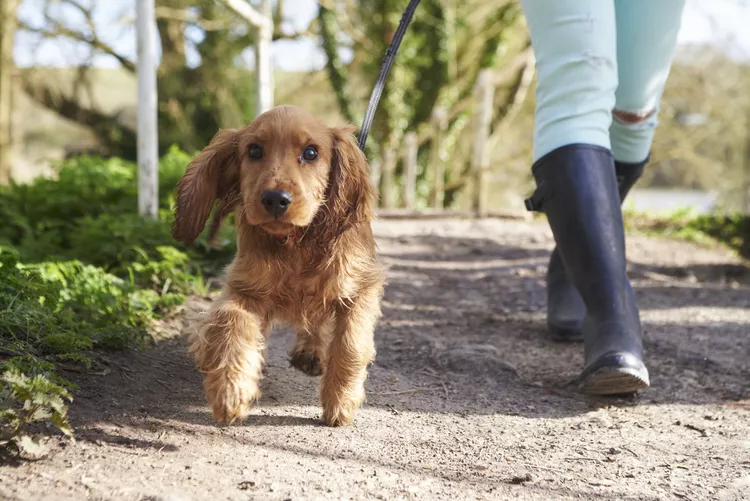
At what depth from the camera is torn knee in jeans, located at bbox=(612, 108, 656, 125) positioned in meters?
3.01

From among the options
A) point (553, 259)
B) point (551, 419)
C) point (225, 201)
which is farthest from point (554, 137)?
point (225, 201)

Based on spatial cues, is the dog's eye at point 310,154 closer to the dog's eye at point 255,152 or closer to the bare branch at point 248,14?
the dog's eye at point 255,152

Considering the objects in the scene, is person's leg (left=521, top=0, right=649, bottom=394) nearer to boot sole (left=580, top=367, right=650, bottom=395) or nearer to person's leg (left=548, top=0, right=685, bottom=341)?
boot sole (left=580, top=367, right=650, bottom=395)

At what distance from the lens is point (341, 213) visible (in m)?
2.21

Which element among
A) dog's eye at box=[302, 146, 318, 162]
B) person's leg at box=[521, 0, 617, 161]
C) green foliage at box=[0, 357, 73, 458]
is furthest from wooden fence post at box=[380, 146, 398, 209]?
green foliage at box=[0, 357, 73, 458]

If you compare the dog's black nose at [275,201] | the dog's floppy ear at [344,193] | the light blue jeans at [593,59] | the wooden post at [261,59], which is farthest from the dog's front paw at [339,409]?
the wooden post at [261,59]

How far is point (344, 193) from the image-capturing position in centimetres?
222

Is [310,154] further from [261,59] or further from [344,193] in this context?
[261,59]

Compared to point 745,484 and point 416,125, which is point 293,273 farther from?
point 416,125

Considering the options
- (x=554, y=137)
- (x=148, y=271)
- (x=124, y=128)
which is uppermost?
(x=124, y=128)

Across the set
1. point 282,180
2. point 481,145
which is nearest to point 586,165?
point 282,180

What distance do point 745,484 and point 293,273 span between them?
1.32 m

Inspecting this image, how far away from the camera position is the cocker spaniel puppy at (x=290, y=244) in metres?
1.96

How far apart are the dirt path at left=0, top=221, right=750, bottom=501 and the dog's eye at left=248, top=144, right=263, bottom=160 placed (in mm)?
749
